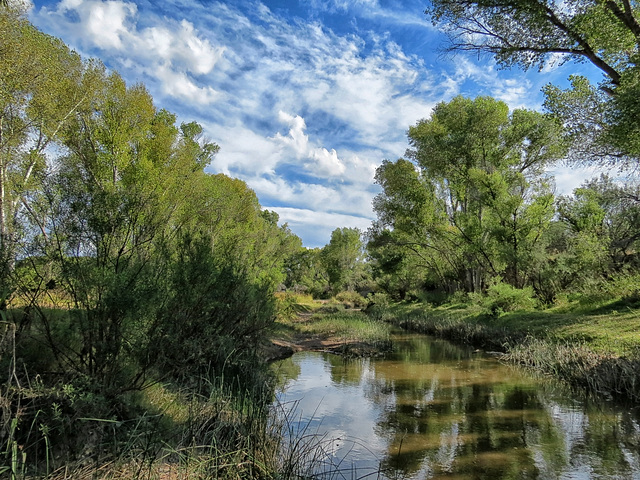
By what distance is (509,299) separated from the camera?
53.2 feet

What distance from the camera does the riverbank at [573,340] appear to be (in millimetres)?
7691

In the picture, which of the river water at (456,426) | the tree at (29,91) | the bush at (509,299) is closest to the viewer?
the river water at (456,426)

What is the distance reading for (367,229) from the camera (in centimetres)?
3152

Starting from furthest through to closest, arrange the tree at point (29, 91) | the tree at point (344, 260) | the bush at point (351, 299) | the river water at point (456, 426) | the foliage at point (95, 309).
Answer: the tree at point (344, 260)
the bush at point (351, 299)
the tree at point (29, 91)
the river water at point (456, 426)
the foliage at point (95, 309)

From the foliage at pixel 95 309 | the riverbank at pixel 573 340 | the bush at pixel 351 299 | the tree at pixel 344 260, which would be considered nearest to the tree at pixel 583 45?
the riverbank at pixel 573 340

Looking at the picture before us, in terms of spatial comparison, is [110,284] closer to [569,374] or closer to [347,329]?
[569,374]

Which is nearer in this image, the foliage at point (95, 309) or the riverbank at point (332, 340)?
the foliage at point (95, 309)

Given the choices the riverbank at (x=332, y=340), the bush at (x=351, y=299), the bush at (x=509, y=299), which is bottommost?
the riverbank at (x=332, y=340)

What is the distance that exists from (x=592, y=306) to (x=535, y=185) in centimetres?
1088

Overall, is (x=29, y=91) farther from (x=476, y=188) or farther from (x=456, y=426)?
(x=476, y=188)

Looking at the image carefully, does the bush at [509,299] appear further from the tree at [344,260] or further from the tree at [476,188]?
the tree at [344,260]

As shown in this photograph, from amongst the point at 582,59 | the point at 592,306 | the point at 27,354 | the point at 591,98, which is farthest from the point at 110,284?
the point at 592,306

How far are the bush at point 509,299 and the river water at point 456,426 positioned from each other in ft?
18.2

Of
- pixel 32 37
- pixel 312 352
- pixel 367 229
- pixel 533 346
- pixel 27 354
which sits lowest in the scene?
pixel 312 352
